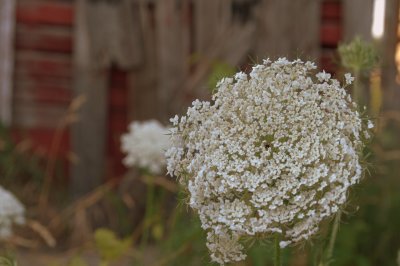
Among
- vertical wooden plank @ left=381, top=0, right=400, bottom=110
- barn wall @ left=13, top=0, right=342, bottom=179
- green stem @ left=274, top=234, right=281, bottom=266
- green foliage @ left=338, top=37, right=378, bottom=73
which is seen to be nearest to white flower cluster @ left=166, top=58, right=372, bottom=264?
green stem @ left=274, top=234, right=281, bottom=266

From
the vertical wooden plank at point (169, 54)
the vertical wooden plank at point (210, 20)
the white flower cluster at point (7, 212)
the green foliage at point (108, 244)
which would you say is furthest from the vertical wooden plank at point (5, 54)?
the green foliage at point (108, 244)

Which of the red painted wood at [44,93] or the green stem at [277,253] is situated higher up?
the red painted wood at [44,93]

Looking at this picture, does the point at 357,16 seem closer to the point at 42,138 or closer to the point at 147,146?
the point at 42,138

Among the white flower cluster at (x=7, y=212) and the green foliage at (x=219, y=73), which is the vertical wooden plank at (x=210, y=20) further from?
the white flower cluster at (x=7, y=212)

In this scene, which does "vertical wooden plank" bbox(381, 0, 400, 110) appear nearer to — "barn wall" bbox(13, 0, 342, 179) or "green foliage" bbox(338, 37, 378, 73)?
"barn wall" bbox(13, 0, 342, 179)

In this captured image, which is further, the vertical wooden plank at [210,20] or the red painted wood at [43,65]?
the red painted wood at [43,65]

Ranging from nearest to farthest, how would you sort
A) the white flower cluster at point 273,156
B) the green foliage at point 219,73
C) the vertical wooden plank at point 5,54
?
the white flower cluster at point 273,156, the green foliage at point 219,73, the vertical wooden plank at point 5,54

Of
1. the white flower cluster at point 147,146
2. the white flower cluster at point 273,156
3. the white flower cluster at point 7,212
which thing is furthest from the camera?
the white flower cluster at point 147,146

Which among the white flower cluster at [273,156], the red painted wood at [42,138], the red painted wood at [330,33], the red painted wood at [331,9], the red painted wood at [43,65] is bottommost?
the white flower cluster at [273,156]
